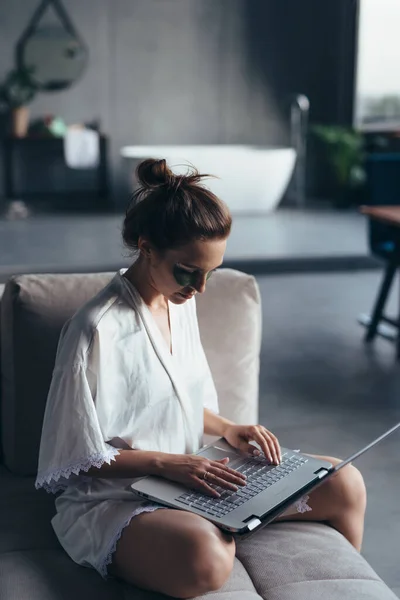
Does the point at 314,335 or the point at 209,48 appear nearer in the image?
the point at 314,335

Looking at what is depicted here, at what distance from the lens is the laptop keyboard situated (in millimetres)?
1368

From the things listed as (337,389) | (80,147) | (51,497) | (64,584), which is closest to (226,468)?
(64,584)

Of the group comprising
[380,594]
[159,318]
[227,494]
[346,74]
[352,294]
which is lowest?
[352,294]

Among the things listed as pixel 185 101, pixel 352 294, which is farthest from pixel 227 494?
pixel 185 101

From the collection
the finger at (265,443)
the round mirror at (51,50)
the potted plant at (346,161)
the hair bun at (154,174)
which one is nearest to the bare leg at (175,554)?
the finger at (265,443)

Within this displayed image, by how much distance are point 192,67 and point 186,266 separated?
22.5ft

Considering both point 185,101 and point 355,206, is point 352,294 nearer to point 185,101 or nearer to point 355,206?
point 355,206

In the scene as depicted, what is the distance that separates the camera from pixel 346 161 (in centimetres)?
759

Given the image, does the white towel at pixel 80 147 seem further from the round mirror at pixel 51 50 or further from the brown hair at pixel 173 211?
the brown hair at pixel 173 211

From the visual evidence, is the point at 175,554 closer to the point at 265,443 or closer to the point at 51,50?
the point at 265,443

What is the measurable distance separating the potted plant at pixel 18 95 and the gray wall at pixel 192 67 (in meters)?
0.22

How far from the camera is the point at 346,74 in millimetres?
8094

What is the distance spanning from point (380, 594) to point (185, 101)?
705cm

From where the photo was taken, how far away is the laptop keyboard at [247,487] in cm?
137
